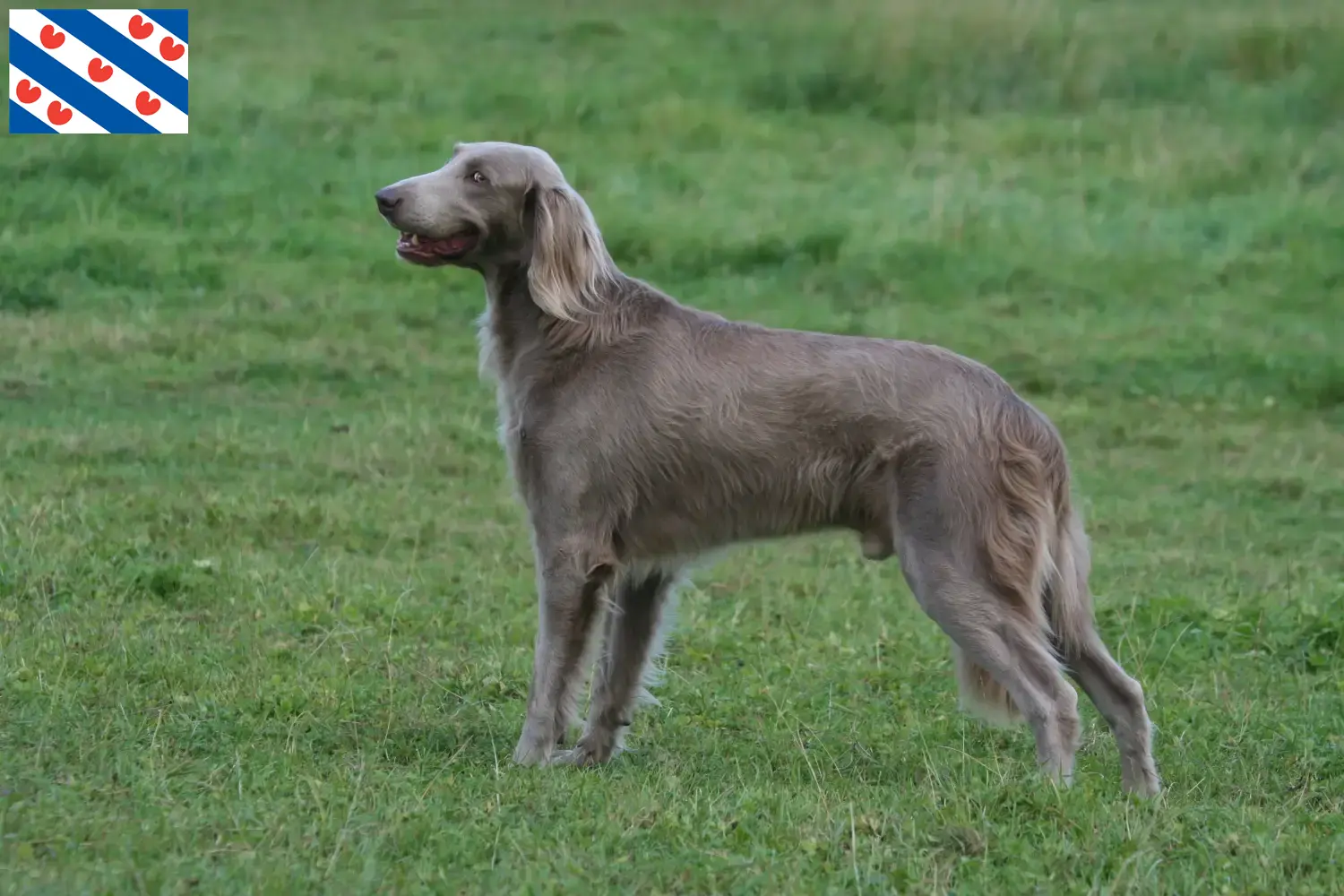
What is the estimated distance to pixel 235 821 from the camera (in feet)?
15.1

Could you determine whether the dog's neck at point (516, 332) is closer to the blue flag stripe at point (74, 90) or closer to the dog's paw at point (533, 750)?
the dog's paw at point (533, 750)

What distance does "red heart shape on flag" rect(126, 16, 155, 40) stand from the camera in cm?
1689

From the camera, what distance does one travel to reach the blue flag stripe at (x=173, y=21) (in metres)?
19.7

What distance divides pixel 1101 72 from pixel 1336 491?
11723mm

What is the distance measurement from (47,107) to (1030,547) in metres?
14.6

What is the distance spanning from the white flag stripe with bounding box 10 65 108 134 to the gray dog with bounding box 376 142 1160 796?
486 inches

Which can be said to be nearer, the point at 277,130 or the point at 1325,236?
the point at 1325,236

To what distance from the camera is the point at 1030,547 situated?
228 inches

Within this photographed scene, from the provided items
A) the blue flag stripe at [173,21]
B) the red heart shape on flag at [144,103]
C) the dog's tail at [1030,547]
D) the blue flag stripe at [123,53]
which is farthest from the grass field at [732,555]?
the blue flag stripe at [173,21]

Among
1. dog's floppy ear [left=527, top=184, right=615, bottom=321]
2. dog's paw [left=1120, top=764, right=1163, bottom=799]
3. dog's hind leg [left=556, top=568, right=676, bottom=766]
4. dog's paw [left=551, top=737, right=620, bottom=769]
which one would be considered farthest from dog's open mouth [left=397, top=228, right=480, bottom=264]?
dog's paw [left=1120, top=764, right=1163, bottom=799]

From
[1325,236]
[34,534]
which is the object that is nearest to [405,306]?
[34,534]

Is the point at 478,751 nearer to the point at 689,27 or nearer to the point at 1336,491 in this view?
the point at 1336,491

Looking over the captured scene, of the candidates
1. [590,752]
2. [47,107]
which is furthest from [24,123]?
[590,752]

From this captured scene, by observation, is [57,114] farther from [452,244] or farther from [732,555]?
[452,244]
